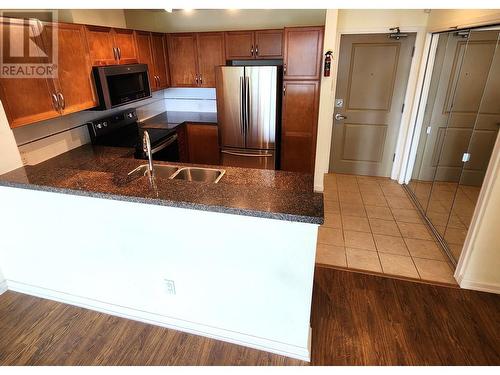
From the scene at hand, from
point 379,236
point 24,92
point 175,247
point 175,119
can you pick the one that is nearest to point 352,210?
point 379,236

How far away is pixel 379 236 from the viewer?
295 cm

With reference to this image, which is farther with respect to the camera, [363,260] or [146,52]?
[146,52]

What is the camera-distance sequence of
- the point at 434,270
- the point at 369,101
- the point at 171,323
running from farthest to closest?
the point at 369,101
the point at 434,270
the point at 171,323

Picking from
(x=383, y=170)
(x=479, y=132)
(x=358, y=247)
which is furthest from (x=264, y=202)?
(x=383, y=170)

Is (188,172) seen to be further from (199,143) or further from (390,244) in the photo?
(390,244)

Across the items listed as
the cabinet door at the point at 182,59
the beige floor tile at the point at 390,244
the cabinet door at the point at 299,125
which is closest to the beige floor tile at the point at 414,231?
the beige floor tile at the point at 390,244

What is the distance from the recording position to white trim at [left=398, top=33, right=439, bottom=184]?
342 centimetres

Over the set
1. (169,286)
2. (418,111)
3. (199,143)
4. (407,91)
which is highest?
(407,91)

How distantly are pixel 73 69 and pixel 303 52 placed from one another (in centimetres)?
224

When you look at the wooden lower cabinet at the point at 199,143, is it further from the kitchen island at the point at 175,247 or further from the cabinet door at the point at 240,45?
the kitchen island at the point at 175,247

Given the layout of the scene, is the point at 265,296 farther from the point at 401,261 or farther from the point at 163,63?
the point at 163,63

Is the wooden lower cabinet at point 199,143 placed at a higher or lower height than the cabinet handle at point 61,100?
lower

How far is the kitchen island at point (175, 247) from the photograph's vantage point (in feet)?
4.90

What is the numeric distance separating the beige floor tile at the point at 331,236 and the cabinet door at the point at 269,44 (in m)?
2.08
